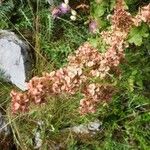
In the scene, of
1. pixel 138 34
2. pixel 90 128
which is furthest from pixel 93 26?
pixel 90 128

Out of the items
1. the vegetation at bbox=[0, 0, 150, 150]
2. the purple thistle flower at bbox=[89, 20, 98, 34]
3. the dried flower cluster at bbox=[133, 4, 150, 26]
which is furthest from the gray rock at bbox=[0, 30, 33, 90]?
the dried flower cluster at bbox=[133, 4, 150, 26]

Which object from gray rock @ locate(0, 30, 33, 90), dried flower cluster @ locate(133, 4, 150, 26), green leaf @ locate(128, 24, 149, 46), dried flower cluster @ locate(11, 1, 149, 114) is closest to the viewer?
dried flower cluster @ locate(11, 1, 149, 114)

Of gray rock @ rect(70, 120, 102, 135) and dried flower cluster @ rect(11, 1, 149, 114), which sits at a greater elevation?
dried flower cluster @ rect(11, 1, 149, 114)

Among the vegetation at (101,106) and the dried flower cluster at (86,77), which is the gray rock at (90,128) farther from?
the dried flower cluster at (86,77)

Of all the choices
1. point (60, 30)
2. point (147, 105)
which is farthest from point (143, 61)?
point (60, 30)

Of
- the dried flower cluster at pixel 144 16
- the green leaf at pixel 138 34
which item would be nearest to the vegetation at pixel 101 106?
the green leaf at pixel 138 34

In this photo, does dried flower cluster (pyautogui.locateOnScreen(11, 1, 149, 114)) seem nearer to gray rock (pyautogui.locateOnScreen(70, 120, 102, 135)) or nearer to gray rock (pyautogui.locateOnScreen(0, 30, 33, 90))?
gray rock (pyautogui.locateOnScreen(70, 120, 102, 135))

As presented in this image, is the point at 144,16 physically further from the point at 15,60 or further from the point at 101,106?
the point at 15,60
